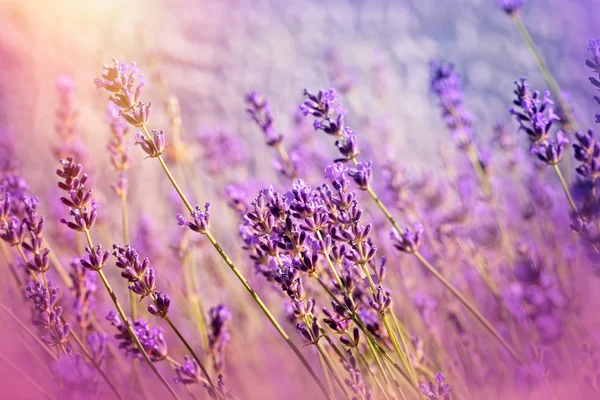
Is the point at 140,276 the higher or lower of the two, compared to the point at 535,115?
lower

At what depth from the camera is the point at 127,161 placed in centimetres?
211

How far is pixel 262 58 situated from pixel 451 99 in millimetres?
2616

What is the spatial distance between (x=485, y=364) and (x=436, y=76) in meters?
1.57

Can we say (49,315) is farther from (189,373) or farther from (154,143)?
(154,143)

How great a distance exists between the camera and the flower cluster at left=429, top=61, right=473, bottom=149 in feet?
8.69

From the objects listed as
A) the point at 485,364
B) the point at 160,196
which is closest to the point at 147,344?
the point at 485,364

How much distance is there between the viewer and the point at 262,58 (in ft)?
15.9

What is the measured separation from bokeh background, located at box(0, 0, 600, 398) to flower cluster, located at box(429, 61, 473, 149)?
1.42 meters

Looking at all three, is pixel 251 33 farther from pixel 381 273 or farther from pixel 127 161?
pixel 381 273

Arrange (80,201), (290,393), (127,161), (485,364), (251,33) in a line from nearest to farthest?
(80,201) → (127,161) → (485,364) → (290,393) → (251,33)

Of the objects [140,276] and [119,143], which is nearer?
[140,276]

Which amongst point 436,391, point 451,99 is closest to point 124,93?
point 436,391

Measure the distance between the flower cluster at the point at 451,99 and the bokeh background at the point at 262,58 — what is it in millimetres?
1423

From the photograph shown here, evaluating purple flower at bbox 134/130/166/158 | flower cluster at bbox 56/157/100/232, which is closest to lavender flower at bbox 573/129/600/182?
purple flower at bbox 134/130/166/158
